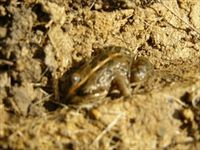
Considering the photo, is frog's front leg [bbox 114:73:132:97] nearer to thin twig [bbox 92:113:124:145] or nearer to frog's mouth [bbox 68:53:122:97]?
frog's mouth [bbox 68:53:122:97]

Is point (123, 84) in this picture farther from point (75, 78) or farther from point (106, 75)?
point (75, 78)

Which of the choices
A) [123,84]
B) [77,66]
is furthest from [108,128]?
[77,66]

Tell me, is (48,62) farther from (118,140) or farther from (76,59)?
(118,140)

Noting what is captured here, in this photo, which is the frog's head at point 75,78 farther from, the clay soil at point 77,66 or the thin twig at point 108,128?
the thin twig at point 108,128

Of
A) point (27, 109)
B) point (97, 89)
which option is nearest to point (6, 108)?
point (27, 109)

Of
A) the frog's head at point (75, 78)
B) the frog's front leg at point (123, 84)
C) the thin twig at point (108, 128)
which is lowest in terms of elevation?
the thin twig at point (108, 128)

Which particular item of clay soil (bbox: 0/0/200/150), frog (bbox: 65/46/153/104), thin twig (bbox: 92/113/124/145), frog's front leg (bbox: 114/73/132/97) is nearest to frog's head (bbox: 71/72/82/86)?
frog (bbox: 65/46/153/104)

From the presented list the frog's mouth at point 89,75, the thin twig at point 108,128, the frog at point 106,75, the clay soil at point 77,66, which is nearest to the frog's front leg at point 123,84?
the frog at point 106,75
